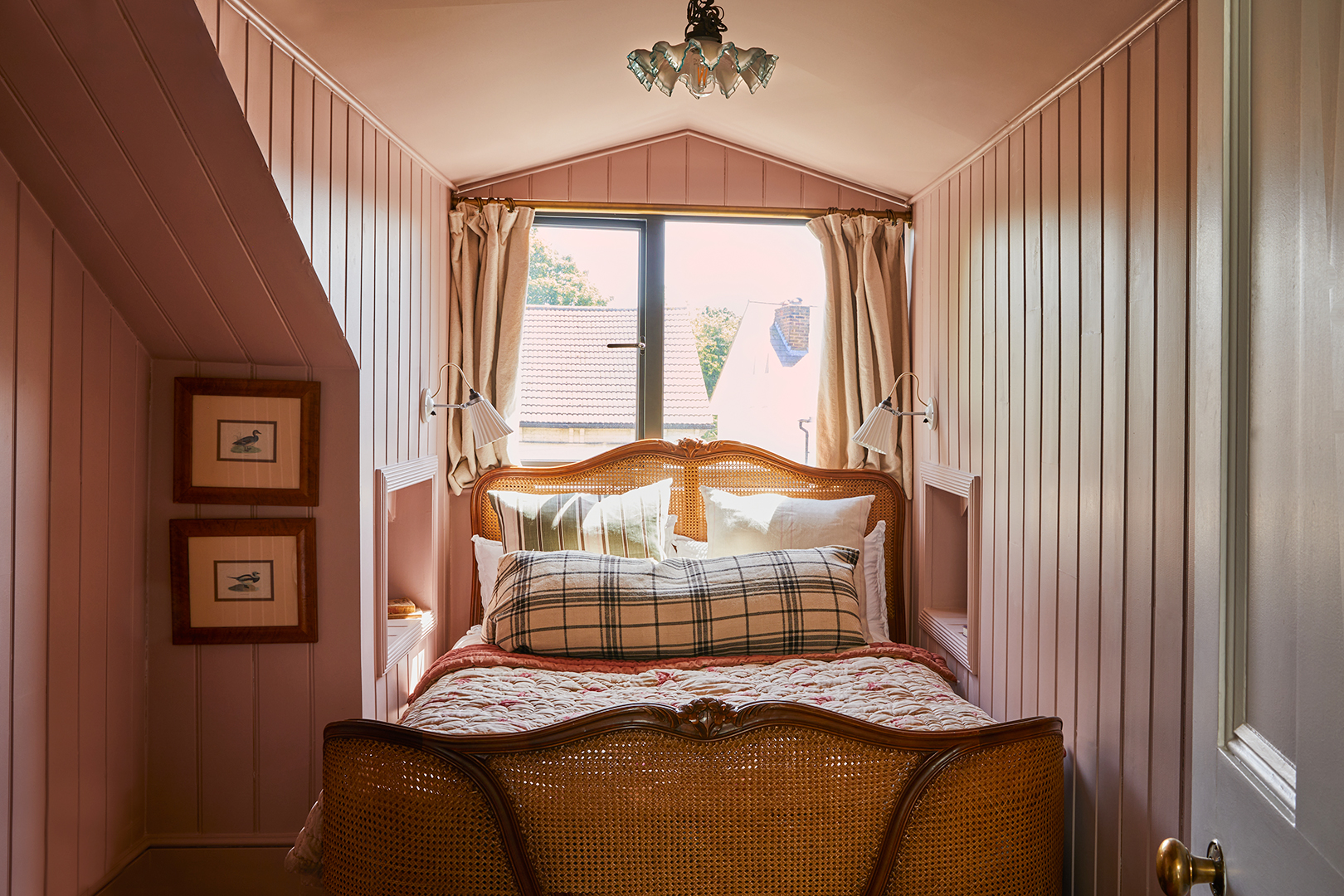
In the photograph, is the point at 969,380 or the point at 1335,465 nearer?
the point at 1335,465

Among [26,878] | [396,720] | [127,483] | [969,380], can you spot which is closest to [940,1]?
[969,380]

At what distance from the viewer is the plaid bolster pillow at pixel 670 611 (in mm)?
2602

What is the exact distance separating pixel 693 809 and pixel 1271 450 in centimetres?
128

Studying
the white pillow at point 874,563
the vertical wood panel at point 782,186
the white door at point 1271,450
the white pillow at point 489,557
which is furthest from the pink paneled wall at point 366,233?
the white door at point 1271,450

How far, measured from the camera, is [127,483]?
2.26 meters

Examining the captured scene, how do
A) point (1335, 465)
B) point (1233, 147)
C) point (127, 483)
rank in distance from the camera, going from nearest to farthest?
point (1335, 465) → point (1233, 147) → point (127, 483)

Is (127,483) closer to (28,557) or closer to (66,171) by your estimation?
(28,557)

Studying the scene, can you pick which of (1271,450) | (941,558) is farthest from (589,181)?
(1271,450)

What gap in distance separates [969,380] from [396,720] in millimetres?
2139

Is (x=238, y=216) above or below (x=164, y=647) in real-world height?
above

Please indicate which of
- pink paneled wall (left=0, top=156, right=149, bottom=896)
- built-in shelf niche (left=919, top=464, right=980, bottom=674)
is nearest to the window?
built-in shelf niche (left=919, top=464, right=980, bottom=674)

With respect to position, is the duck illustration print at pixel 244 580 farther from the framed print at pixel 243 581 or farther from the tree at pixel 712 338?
the tree at pixel 712 338

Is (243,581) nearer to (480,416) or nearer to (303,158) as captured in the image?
(480,416)

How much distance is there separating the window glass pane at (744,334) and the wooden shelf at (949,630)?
780 millimetres
